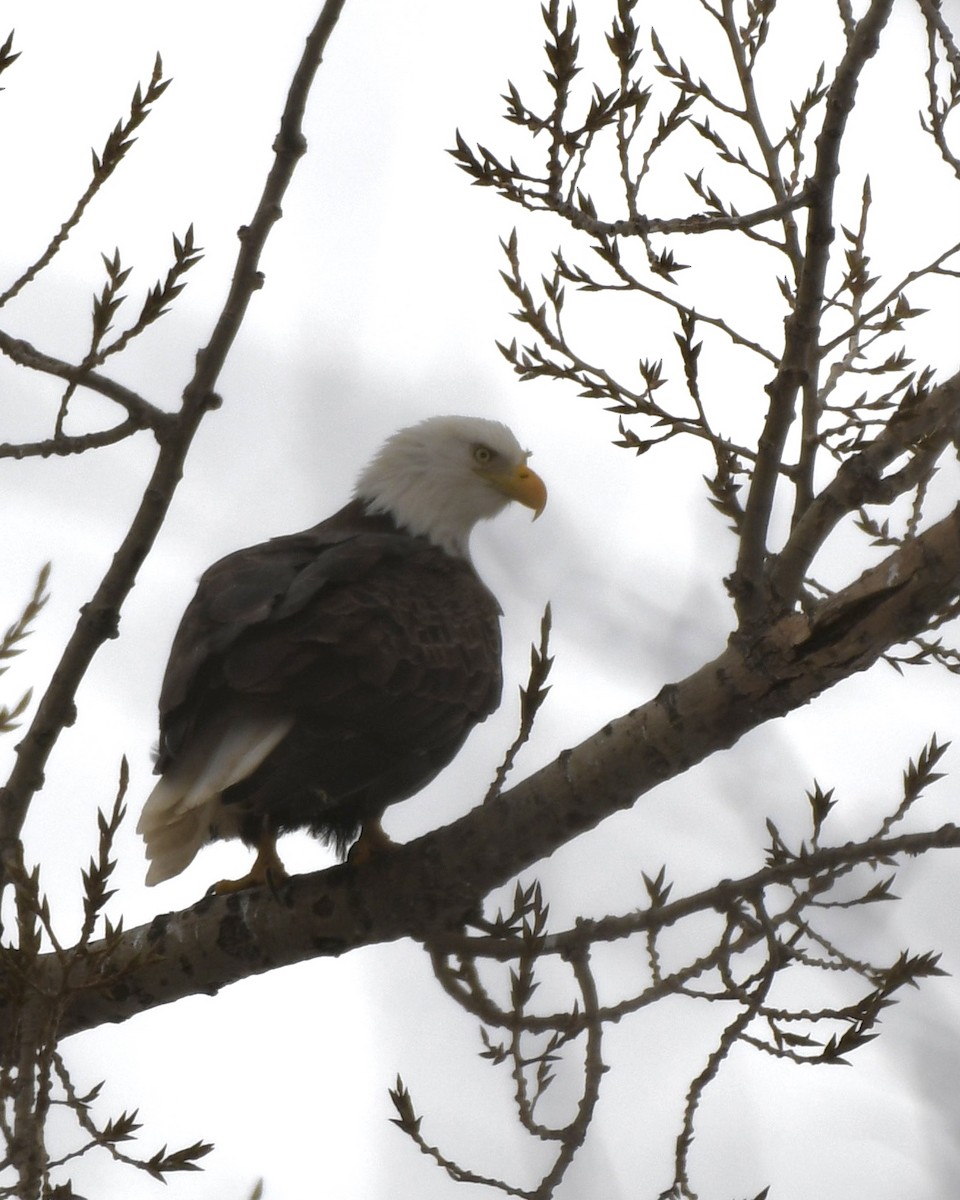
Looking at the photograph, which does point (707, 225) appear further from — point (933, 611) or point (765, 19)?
point (765, 19)

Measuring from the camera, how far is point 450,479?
5715mm

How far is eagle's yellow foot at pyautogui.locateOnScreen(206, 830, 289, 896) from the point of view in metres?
3.94

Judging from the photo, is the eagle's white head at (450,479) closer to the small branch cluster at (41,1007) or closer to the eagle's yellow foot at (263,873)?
the eagle's yellow foot at (263,873)

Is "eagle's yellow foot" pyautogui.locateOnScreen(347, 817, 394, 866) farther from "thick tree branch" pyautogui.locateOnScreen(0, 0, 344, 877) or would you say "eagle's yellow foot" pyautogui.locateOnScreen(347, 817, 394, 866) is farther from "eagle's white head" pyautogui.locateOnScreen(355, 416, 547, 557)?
"eagle's white head" pyautogui.locateOnScreen(355, 416, 547, 557)

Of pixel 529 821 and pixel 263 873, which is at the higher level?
pixel 263 873

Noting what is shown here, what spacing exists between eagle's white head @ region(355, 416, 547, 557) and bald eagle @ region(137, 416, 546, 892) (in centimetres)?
90

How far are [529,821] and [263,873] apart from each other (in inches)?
43.6

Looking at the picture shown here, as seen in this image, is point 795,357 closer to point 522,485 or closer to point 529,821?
point 529,821

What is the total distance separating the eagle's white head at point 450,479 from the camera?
5.59m

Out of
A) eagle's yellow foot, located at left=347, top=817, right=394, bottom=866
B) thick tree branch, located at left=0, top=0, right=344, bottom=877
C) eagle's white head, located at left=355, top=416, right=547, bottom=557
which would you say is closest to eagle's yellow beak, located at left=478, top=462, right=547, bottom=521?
eagle's white head, located at left=355, top=416, right=547, bottom=557

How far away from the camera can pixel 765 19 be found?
3844mm

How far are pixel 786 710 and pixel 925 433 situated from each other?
585 mm

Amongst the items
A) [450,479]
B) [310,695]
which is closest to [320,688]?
[310,695]

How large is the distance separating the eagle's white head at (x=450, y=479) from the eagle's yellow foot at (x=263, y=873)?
5.37ft
